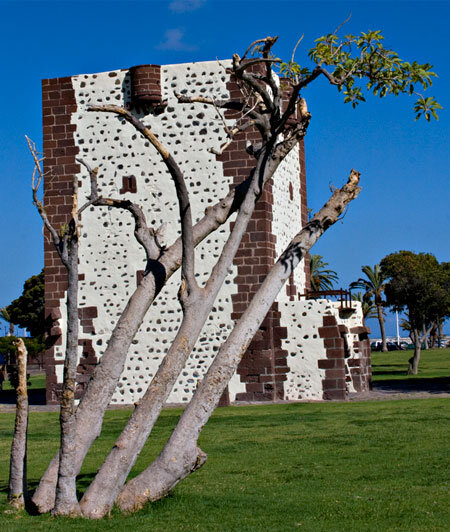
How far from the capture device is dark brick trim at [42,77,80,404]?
21.2 metres

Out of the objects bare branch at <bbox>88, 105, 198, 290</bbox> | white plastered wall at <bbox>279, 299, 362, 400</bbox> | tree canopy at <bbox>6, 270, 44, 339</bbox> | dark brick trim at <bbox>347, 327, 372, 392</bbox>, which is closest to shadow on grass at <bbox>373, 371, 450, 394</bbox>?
dark brick trim at <bbox>347, 327, 372, 392</bbox>

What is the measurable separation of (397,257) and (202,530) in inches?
2087

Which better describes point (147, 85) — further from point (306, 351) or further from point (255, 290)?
point (306, 351)

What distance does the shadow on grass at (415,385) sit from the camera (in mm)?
22027

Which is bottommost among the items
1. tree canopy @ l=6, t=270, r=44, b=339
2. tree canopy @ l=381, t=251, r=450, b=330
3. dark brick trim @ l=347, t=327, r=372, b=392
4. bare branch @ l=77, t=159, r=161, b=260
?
dark brick trim @ l=347, t=327, r=372, b=392

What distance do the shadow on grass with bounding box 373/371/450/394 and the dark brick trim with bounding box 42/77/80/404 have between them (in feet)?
26.4

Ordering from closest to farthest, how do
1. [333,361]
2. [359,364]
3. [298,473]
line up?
1. [298,473]
2. [333,361]
3. [359,364]

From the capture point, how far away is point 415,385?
78.6 feet

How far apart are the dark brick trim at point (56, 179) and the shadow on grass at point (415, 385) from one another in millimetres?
8043

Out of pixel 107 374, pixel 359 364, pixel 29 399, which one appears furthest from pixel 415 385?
pixel 107 374

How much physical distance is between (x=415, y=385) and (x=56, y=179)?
1053cm

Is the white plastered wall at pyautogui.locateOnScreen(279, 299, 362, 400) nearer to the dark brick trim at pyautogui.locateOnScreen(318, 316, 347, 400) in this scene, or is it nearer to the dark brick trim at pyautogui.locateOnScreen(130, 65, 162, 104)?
the dark brick trim at pyautogui.locateOnScreen(318, 316, 347, 400)

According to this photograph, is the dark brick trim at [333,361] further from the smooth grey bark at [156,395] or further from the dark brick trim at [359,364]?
the smooth grey bark at [156,395]

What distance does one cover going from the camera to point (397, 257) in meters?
59.1
